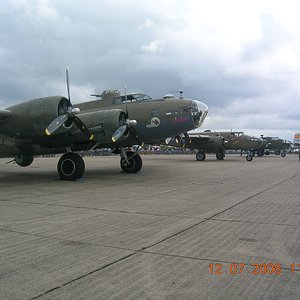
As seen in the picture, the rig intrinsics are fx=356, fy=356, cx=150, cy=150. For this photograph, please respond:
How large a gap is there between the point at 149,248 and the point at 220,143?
31444 mm

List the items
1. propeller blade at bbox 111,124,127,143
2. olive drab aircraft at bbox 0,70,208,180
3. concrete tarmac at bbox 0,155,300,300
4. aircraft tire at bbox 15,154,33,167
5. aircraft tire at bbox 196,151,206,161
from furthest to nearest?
aircraft tire at bbox 196,151,206,161 → aircraft tire at bbox 15,154,33,167 → propeller blade at bbox 111,124,127,143 → olive drab aircraft at bbox 0,70,208,180 → concrete tarmac at bbox 0,155,300,300

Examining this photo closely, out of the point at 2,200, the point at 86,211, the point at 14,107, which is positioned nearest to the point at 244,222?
the point at 86,211

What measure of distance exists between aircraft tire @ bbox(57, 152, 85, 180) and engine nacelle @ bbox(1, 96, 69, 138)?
1659 millimetres

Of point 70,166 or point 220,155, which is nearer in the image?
point 70,166

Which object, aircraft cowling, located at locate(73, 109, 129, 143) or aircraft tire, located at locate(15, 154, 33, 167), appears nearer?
aircraft cowling, located at locate(73, 109, 129, 143)

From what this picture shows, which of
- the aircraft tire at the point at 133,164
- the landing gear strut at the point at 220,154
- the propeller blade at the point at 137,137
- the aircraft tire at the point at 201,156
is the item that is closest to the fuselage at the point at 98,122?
the propeller blade at the point at 137,137

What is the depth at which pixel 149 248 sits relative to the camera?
4.98 m

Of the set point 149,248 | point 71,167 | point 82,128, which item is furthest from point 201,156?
point 149,248

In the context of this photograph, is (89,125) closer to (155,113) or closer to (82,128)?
(82,128)

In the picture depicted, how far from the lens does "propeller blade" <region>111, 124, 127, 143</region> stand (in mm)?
15125

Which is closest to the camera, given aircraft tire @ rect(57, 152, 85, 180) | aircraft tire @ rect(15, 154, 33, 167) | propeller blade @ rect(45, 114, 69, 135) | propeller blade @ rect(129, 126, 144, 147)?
propeller blade @ rect(45, 114, 69, 135)

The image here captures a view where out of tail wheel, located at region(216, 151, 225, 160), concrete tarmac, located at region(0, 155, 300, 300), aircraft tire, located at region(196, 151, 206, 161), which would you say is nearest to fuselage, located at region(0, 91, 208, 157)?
concrete tarmac, located at region(0, 155, 300, 300)

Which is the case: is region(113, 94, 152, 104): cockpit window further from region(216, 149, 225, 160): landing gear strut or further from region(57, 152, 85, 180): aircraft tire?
region(216, 149, 225, 160): landing gear strut

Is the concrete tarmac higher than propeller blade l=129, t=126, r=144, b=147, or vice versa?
propeller blade l=129, t=126, r=144, b=147
